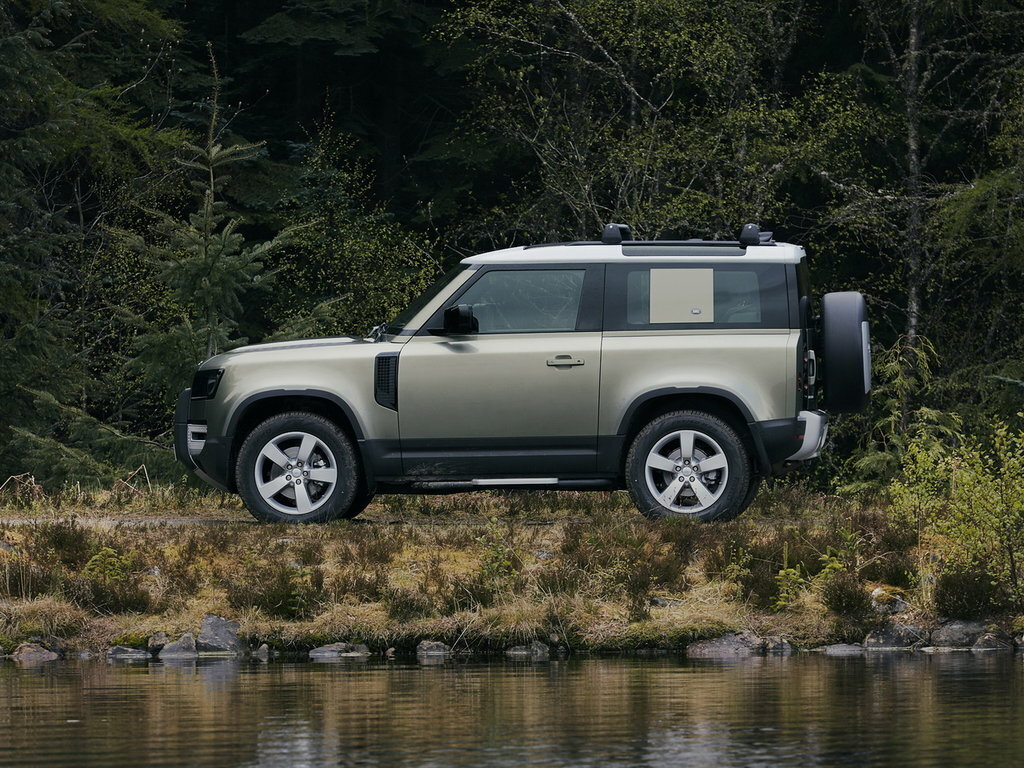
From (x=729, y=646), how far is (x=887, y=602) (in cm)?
113

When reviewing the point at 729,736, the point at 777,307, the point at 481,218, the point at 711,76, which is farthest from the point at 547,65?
the point at 729,736

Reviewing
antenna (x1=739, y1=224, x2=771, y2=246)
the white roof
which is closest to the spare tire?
the white roof

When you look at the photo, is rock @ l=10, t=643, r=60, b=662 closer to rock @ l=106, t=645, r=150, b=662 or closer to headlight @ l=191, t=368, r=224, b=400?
rock @ l=106, t=645, r=150, b=662

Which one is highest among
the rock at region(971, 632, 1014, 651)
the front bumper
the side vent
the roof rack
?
the roof rack

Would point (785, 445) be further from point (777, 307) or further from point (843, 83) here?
point (843, 83)

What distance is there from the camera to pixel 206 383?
47.1 ft

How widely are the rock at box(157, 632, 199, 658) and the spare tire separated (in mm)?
5359

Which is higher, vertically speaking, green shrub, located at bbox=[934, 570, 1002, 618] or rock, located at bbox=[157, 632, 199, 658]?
green shrub, located at bbox=[934, 570, 1002, 618]

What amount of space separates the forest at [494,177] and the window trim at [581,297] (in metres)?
7.62

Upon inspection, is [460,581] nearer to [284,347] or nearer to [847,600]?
[847,600]

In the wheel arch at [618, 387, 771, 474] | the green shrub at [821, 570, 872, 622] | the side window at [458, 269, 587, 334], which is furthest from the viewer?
the side window at [458, 269, 587, 334]

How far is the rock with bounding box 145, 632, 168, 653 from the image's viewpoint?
37.3 feet

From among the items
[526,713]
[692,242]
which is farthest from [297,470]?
[526,713]

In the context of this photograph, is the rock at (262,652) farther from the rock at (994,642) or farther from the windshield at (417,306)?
the rock at (994,642)
